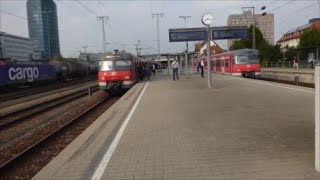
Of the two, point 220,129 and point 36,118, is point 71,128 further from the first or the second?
point 220,129

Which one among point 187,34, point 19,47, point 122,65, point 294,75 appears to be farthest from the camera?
point 19,47

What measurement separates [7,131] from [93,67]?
68.6 meters

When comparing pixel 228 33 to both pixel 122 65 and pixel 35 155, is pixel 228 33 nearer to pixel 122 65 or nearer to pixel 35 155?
pixel 122 65

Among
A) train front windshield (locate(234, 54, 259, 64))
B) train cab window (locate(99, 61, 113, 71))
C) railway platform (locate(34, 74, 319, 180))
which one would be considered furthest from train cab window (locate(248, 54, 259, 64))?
railway platform (locate(34, 74, 319, 180))

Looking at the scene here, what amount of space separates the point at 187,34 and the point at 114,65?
5.47 meters

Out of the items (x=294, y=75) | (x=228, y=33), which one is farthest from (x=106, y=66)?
(x=294, y=75)

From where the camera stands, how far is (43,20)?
140 ft

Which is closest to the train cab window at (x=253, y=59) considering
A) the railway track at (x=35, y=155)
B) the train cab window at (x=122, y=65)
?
the train cab window at (x=122, y=65)

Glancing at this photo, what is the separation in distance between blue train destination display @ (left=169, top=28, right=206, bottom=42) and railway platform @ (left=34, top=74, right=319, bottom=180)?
16.1 m

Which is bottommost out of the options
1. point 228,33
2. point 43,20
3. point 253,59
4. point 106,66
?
point 106,66

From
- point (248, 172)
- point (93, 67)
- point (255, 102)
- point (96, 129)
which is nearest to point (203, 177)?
point (248, 172)

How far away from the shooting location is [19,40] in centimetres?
6234

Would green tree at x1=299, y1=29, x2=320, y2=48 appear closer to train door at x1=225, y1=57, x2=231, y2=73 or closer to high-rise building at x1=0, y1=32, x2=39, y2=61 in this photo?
train door at x1=225, y1=57, x2=231, y2=73

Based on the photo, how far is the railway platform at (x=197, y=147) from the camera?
5695 millimetres
